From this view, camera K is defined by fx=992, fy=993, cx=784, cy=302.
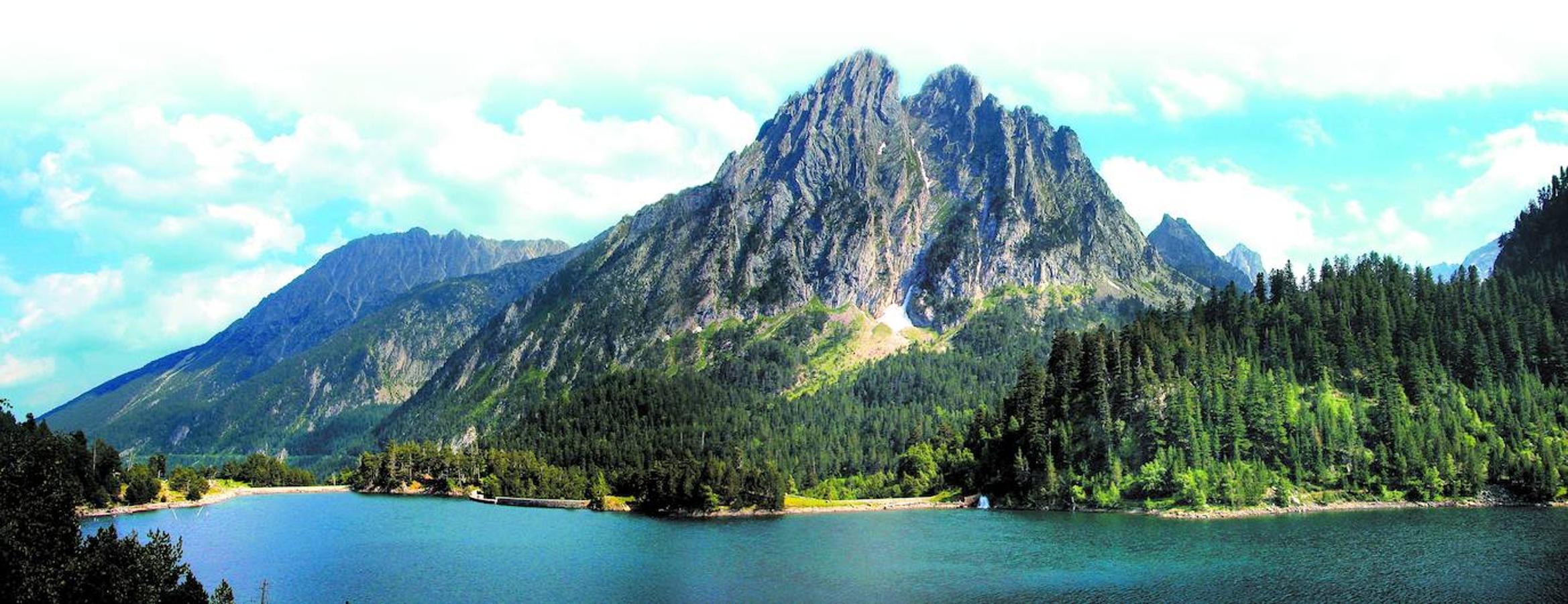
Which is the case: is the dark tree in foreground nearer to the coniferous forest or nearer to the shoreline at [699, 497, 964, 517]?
the coniferous forest

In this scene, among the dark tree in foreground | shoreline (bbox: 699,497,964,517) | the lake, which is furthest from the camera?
shoreline (bbox: 699,497,964,517)

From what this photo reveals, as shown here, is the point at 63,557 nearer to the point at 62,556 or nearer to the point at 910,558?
the point at 62,556

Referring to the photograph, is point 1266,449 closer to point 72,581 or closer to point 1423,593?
point 1423,593

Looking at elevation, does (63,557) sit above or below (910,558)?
above

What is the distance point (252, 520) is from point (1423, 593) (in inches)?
6682

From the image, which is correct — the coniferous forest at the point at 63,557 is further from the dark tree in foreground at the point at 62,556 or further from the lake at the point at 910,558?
the lake at the point at 910,558

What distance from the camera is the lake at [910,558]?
93125 millimetres

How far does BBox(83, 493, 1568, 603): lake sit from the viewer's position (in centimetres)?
9312

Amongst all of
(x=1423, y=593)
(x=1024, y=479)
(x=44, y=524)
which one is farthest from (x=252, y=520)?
(x=1423, y=593)

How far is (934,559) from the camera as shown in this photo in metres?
114

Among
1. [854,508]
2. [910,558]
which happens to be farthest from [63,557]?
[854,508]

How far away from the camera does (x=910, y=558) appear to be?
115 meters

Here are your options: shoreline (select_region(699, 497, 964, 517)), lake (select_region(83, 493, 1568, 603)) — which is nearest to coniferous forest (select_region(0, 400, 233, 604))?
lake (select_region(83, 493, 1568, 603))

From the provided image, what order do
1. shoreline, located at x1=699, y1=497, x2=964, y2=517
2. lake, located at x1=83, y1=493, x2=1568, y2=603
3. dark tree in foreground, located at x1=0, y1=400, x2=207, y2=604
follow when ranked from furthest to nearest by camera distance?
shoreline, located at x1=699, y1=497, x2=964, y2=517 → lake, located at x1=83, y1=493, x2=1568, y2=603 → dark tree in foreground, located at x1=0, y1=400, x2=207, y2=604
